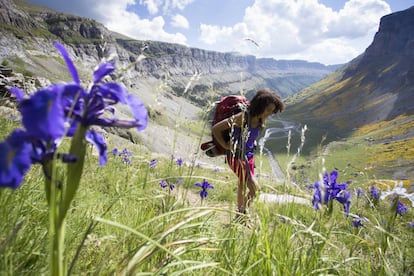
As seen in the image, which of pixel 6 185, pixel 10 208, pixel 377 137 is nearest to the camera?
pixel 6 185

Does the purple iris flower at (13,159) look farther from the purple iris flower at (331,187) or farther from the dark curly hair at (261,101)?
the dark curly hair at (261,101)

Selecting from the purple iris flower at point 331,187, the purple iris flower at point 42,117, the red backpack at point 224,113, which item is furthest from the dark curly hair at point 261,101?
the purple iris flower at point 42,117

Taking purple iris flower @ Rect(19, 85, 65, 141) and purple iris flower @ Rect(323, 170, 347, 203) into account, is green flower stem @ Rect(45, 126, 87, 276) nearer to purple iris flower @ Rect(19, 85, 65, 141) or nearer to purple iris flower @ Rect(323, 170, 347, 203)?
purple iris flower @ Rect(19, 85, 65, 141)

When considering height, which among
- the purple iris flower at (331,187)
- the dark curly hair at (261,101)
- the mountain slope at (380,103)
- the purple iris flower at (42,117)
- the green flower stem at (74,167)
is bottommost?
the purple iris flower at (331,187)

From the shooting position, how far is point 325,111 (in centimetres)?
13188

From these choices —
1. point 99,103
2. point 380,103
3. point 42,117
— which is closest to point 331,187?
point 99,103

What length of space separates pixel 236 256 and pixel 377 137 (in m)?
87.2

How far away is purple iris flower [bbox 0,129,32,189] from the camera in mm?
672

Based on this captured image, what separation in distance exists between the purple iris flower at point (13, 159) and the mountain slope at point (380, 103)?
5306cm

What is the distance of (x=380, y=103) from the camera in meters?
107

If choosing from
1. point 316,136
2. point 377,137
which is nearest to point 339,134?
point 316,136

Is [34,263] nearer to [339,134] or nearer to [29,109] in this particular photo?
[29,109]

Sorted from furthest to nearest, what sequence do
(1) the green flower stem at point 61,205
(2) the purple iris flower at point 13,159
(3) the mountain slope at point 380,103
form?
(3) the mountain slope at point 380,103
(1) the green flower stem at point 61,205
(2) the purple iris flower at point 13,159

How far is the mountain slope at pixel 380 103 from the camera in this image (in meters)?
65.8
